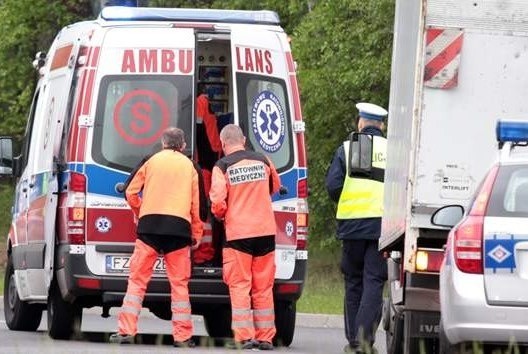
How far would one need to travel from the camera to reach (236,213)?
1465 centimetres

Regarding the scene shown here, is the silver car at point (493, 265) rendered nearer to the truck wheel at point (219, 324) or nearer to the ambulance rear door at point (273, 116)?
the ambulance rear door at point (273, 116)

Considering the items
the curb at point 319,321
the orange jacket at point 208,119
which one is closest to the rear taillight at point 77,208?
the orange jacket at point 208,119

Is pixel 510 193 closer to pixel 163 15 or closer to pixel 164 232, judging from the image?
pixel 164 232

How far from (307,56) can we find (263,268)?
18.0 m

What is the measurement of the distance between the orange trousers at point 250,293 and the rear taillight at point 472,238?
438 cm

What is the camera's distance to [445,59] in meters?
11.9

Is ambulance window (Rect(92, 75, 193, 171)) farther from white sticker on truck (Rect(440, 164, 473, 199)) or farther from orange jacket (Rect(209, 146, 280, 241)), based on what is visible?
white sticker on truck (Rect(440, 164, 473, 199))

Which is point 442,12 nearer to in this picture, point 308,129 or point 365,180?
point 365,180

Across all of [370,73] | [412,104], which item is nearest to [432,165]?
[412,104]

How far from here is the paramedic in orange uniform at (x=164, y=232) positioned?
14.6 meters

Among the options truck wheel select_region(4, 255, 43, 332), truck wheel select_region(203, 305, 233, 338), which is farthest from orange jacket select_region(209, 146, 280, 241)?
truck wheel select_region(4, 255, 43, 332)

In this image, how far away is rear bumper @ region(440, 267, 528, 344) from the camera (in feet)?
33.2

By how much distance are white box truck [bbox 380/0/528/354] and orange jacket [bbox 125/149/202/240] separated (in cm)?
306

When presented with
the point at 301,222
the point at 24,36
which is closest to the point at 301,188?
the point at 301,222
